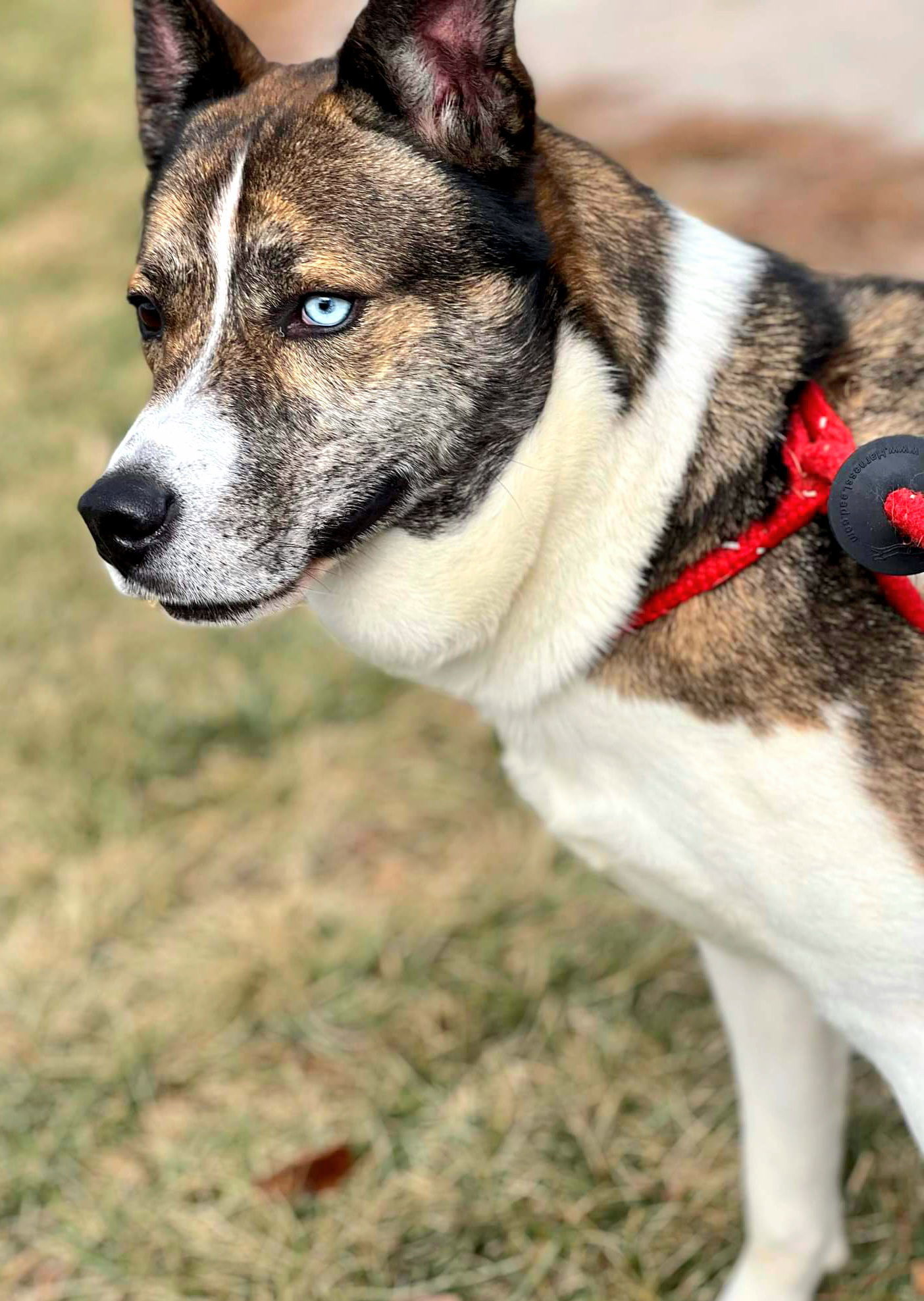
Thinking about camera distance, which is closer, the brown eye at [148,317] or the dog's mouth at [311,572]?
the dog's mouth at [311,572]

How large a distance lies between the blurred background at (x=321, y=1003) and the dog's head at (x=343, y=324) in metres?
1.48

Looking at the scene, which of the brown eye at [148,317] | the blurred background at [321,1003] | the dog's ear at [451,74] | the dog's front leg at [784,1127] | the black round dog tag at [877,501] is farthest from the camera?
the blurred background at [321,1003]

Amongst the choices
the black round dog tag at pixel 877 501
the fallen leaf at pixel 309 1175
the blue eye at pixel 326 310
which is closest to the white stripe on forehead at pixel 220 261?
the blue eye at pixel 326 310

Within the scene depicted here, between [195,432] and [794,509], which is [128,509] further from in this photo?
[794,509]

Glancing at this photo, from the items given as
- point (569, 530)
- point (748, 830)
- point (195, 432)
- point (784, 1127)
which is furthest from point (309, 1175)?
point (195, 432)

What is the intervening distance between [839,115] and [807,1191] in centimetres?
532

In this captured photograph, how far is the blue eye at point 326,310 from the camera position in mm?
1955

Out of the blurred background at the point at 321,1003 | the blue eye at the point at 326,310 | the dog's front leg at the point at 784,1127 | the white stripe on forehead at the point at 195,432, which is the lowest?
the blurred background at the point at 321,1003

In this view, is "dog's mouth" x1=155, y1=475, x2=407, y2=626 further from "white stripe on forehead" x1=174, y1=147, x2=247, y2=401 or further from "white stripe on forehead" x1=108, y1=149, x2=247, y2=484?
"white stripe on forehead" x1=174, y1=147, x2=247, y2=401

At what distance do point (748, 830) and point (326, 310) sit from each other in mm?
966

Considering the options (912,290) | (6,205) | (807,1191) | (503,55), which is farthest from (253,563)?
(6,205)

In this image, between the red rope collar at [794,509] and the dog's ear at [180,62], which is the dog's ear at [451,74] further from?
the red rope collar at [794,509]

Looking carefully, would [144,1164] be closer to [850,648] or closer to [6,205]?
[850,648]

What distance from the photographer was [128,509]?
6.18 ft
